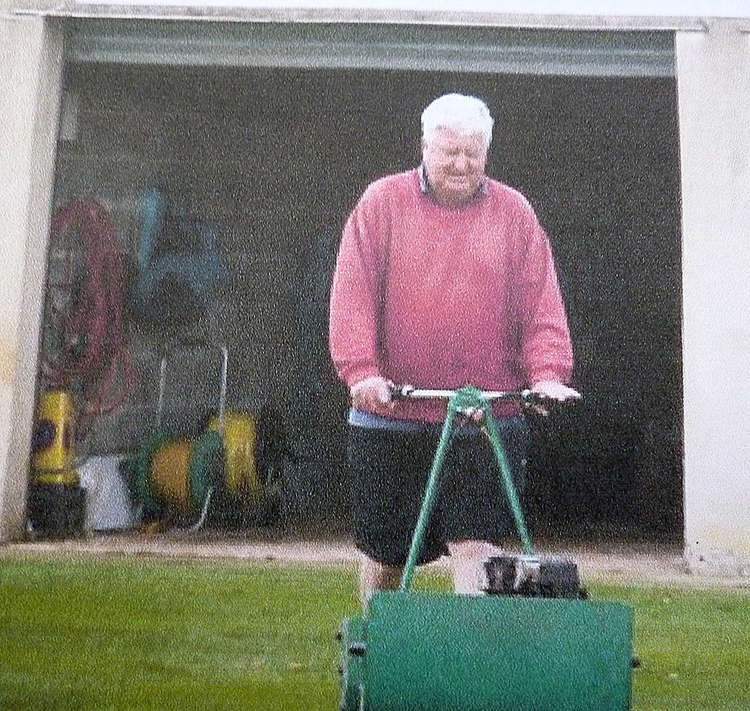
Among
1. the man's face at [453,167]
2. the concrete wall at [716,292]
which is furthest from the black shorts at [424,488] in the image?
the man's face at [453,167]

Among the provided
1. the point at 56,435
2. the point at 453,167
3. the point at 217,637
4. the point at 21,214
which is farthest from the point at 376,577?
the point at 21,214

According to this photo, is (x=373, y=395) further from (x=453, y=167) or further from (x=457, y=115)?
(x=457, y=115)

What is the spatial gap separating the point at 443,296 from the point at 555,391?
399 mm

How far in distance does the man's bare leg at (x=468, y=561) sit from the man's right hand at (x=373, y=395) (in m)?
0.41

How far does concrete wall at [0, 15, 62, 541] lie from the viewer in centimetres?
326

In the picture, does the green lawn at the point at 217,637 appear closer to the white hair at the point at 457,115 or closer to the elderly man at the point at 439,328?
the elderly man at the point at 439,328

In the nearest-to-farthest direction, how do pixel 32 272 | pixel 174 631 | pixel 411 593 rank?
pixel 411 593
pixel 174 631
pixel 32 272

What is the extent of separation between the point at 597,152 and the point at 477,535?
1.11 metres

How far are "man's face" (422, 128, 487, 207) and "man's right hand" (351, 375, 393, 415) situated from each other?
0.53 m

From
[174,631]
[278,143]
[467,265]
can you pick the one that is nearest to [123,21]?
[278,143]

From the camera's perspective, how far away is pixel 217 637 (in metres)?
3.08

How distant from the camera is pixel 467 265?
320cm

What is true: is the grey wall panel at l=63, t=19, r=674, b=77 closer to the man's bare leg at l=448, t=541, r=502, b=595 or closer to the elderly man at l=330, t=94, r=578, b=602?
the elderly man at l=330, t=94, r=578, b=602

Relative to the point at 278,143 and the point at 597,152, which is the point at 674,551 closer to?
the point at 597,152
